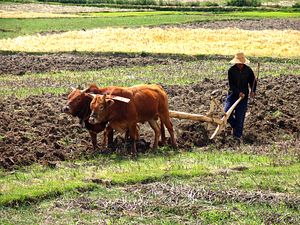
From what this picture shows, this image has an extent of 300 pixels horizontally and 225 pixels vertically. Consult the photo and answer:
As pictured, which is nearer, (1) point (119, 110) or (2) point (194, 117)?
(1) point (119, 110)

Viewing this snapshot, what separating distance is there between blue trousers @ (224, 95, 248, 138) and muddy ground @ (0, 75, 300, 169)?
211 mm

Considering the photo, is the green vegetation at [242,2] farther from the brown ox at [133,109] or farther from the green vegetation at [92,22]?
the brown ox at [133,109]

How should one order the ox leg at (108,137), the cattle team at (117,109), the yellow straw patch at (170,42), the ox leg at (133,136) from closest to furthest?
the cattle team at (117,109) < the ox leg at (133,136) < the ox leg at (108,137) < the yellow straw patch at (170,42)

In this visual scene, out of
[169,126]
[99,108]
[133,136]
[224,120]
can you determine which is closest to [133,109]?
[133,136]

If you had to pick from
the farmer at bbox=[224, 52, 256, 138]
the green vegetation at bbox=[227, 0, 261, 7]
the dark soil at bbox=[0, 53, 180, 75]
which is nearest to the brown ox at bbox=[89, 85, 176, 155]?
the farmer at bbox=[224, 52, 256, 138]

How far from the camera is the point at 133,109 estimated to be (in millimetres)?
13469

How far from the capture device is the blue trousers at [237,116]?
15.3 metres

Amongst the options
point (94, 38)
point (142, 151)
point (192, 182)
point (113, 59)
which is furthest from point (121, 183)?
point (94, 38)

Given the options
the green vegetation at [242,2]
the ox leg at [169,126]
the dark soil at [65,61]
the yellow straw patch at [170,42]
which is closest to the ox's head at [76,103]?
the ox leg at [169,126]

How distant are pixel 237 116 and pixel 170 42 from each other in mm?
23209

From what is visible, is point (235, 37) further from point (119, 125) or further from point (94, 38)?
point (119, 125)

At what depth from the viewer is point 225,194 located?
33.6 ft

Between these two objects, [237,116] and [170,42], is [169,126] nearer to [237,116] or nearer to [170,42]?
[237,116]

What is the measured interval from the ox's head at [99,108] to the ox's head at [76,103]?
1.66 ft
